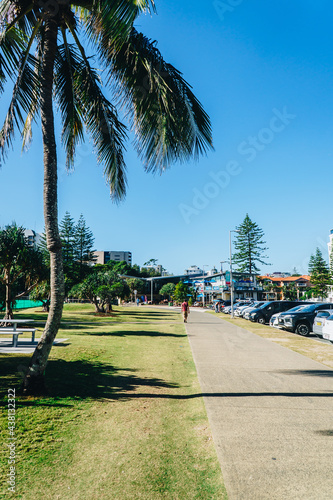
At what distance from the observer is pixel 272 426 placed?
4055 millimetres

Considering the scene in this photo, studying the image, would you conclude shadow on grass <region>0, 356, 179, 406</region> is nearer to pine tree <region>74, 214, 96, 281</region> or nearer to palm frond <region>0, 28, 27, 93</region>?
palm frond <region>0, 28, 27, 93</region>

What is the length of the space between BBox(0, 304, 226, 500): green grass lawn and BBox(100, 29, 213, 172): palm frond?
3.98m

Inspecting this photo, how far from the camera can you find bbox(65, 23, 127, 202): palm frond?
686cm

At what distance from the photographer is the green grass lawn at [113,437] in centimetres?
275

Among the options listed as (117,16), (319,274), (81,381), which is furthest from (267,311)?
(319,274)

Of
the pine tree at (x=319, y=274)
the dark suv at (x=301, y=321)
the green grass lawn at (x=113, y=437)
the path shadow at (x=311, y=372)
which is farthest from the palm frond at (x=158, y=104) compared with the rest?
the pine tree at (x=319, y=274)

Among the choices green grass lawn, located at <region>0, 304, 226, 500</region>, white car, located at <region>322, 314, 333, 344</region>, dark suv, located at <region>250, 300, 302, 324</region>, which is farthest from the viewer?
dark suv, located at <region>250, 300, 302, 324</region>

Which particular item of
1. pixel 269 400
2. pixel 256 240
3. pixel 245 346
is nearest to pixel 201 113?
pixel 269 400

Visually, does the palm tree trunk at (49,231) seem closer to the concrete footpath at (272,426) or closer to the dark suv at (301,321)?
the concrete footpath at (272,426)

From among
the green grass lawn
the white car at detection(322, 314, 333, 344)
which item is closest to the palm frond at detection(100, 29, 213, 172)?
the green grass lawn

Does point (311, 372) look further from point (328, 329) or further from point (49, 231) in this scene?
point (49, 231)

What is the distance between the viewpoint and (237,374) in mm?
6812

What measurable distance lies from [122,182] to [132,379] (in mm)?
4279

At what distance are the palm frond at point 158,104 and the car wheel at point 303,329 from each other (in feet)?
43.6
